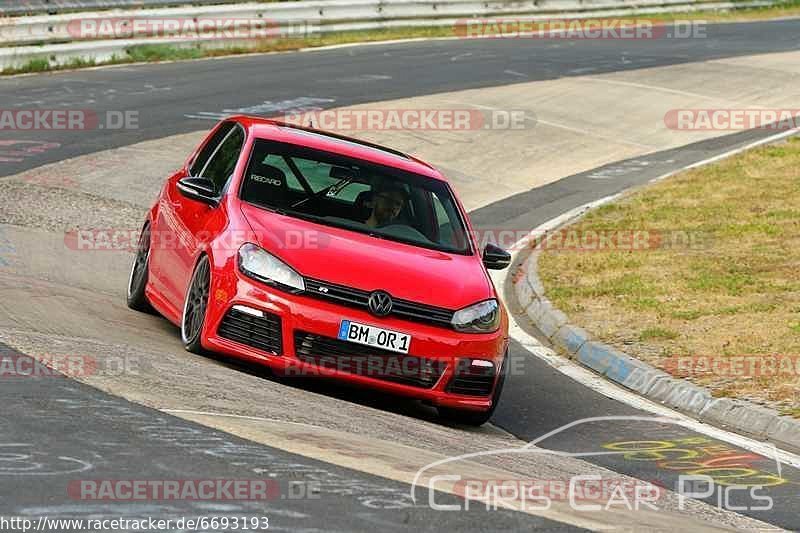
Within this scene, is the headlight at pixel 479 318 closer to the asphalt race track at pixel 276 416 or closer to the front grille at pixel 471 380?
the front grille at pixel 471 380

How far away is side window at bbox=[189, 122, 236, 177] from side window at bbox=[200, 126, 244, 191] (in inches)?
6.0

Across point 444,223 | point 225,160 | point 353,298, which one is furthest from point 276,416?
point 225,160

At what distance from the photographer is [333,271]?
927 cm

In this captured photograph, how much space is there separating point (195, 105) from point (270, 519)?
59.9 ft

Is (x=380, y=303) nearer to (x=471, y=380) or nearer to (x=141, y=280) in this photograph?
(x=471, y=380)

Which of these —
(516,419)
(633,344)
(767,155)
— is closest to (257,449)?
(516,419)

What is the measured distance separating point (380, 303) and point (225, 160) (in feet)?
7.76

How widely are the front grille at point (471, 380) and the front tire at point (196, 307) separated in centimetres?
160

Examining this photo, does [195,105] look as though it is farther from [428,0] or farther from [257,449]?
[257,449]

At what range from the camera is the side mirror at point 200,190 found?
10352mm

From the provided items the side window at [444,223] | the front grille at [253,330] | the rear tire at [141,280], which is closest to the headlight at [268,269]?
the front grille at [253,330]

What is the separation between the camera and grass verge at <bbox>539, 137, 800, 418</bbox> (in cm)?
1157

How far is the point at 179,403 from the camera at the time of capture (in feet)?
25.6

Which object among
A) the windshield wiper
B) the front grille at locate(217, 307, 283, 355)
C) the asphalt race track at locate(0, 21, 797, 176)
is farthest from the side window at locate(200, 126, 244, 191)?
the asphalt race track at locate(0, 21, 797, 176)
